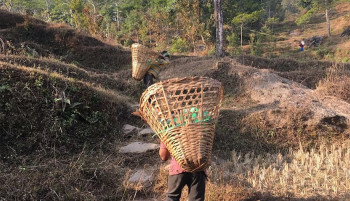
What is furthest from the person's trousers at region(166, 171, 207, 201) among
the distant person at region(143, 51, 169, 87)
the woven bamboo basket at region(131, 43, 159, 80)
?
the distant person at region(143, 51, 169, 87)

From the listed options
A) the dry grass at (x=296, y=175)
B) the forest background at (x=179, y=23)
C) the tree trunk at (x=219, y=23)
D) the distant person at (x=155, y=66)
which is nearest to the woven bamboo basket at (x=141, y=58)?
the distant person at (x=155, y=66)

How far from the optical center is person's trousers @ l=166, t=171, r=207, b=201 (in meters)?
2.35

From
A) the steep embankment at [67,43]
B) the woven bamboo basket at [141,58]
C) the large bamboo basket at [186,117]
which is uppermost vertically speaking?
the steep embankment at [67,43]

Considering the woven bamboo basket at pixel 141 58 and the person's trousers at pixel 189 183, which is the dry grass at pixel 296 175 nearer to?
the person's trousers at pixel 189 183

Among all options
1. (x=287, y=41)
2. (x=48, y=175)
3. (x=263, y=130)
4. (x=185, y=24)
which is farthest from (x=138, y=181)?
(x=287, y=41)

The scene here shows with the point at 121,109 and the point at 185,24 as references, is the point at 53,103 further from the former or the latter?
the point at 185,24

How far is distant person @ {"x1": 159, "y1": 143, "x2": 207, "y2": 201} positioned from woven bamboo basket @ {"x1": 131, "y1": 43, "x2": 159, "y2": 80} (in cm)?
427

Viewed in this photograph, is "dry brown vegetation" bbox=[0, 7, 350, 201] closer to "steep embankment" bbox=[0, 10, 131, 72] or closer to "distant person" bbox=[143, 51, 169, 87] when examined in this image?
"distant person" bbox=[143, 51, 169, 87]

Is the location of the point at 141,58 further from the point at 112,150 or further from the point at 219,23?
the point at 219,23

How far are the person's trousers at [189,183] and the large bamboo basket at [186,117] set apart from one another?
340 millimetres

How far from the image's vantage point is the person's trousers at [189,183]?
2352 mm

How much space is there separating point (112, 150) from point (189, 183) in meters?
2.24

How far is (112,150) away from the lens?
4.34 m

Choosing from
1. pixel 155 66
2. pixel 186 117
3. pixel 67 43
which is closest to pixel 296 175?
pixel 186 117
